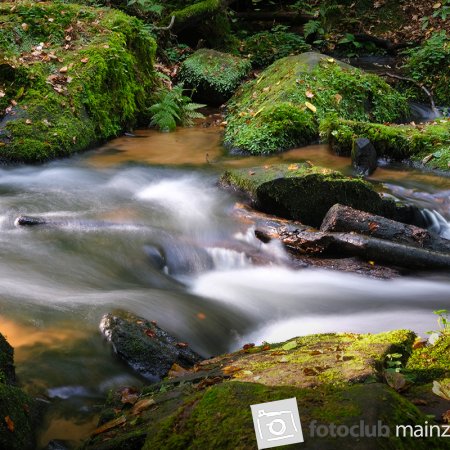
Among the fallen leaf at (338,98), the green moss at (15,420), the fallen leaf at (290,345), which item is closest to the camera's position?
the green moss at (15,420)

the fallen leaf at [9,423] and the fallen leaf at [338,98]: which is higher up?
the fallen leaf at [338,98]

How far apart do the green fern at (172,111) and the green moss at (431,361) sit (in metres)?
7.52

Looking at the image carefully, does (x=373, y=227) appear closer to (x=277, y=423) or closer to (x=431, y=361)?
(x=431, y=361)

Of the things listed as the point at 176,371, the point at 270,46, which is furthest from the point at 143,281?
the point at 270,46

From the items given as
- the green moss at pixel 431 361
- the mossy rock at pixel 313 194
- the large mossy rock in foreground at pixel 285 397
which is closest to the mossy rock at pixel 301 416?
the large mossy rock in foreground at pixel 285 397

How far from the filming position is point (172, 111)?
9688 mm

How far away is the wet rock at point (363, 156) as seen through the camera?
7367 mm

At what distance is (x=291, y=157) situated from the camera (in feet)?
26.2

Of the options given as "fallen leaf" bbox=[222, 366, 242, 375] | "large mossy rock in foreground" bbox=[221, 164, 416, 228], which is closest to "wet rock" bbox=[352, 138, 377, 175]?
"large mossy rock in foreground" bbox=[221, 164, 416, 228]

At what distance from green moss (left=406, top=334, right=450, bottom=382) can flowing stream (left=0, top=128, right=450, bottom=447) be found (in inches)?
61.9

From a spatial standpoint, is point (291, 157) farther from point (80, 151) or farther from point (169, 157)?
point (80, 151)

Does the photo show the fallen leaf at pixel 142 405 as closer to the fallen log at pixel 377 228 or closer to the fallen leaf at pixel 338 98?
the fallen log at pixel 377 228

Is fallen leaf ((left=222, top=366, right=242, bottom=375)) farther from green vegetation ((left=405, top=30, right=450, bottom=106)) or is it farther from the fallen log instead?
green vegetation ((left=405, top=30, right=450, bottom=106))

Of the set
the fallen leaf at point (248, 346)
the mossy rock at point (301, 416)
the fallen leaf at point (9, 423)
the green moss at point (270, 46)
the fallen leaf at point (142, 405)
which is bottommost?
the fallen leaf at point (248, 346)
